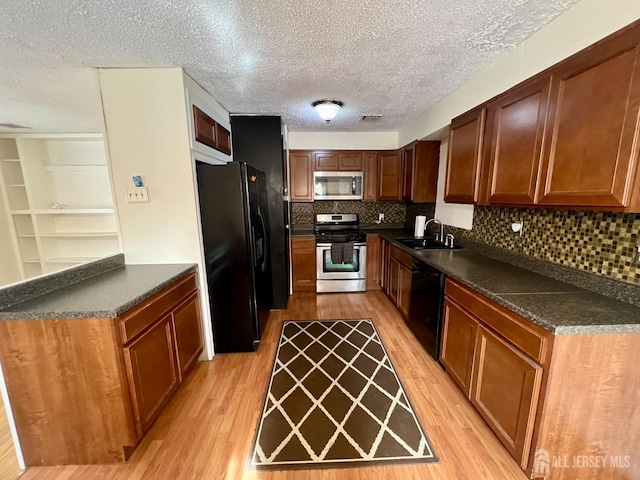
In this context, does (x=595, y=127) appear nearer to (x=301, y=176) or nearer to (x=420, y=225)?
(x=420, y=225)

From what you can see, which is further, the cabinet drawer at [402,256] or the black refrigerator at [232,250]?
the cabinet drawer at [402,256]

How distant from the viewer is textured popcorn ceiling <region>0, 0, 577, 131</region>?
1.31 meters

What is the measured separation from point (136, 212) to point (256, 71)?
4.89 ft

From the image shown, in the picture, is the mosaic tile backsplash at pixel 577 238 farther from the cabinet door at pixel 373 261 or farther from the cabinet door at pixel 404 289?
the cabinet door at pixel 373 261

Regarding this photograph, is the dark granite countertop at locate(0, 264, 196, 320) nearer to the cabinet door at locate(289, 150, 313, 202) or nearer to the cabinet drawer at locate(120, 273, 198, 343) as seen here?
the cabinet drawer at locate(120, 273, 198, 343)

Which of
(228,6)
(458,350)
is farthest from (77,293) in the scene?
(458,350)

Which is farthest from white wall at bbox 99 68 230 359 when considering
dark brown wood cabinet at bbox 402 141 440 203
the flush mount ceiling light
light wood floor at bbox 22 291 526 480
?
dark brown wood cabinet at bbox 402 141 440 203

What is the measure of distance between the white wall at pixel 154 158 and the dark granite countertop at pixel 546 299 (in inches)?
84.3

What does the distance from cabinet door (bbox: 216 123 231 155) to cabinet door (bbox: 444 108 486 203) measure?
2281mm

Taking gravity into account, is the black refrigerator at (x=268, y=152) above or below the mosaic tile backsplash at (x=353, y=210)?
above

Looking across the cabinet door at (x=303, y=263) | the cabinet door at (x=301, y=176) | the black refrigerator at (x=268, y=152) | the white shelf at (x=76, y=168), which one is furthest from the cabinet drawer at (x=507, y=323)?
the white shelf at (x=76, y=168)

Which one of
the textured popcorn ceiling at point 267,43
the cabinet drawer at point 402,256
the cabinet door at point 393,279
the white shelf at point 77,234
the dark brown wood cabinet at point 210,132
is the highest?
the textured popcorn ceiling at point 267,43

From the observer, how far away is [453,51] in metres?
1.75

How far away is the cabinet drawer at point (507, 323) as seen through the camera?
117 cm
